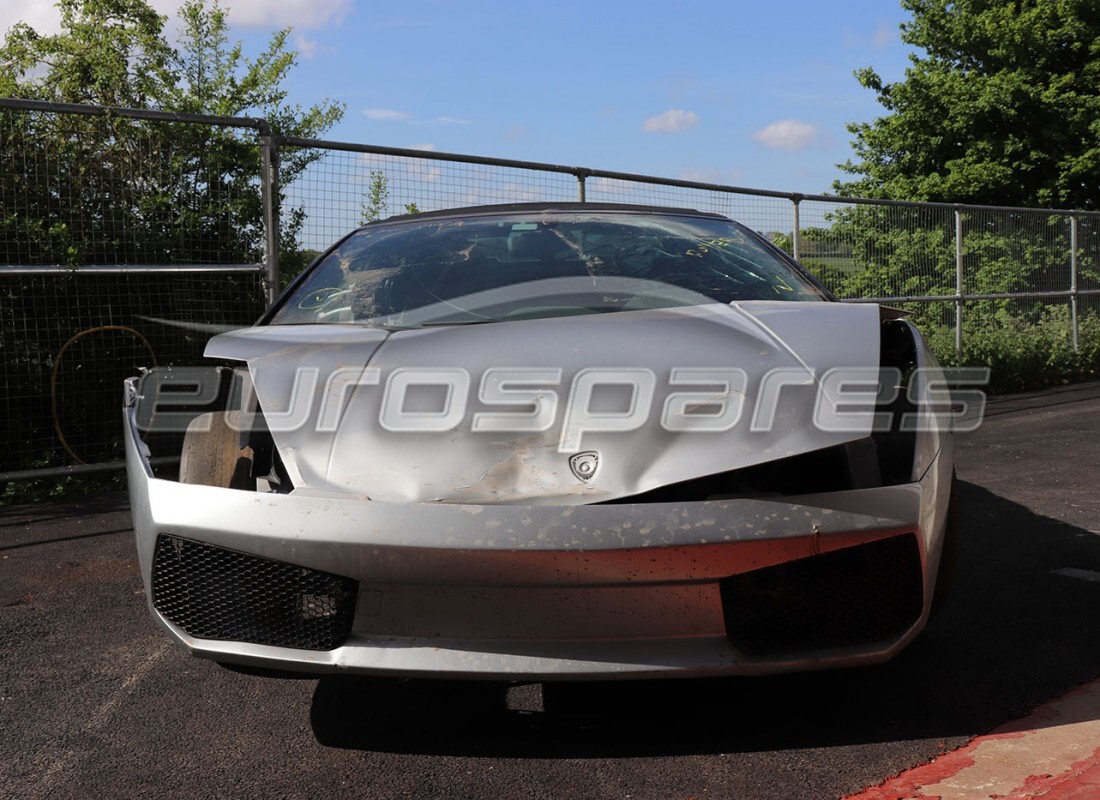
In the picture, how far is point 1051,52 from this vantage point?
2114cm

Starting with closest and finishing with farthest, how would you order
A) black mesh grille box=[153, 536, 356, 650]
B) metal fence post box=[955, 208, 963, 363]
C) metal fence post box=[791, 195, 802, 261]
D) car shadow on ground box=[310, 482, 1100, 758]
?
1. black mesh grille box=[153, 536, 356, 650]
2. car shadow on ground box=[310, 482, 1100, 758]
3. metal fence post box=[791, 195, 802, 261]
4. metal fence post box=[955, 208, 963, 363]

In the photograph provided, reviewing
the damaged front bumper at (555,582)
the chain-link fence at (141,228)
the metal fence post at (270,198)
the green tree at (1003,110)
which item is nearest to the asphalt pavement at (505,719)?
the damaged front bumper at (555,582)

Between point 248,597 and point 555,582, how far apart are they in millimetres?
A: 694

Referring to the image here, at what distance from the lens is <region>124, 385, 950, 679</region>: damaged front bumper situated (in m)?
2.01

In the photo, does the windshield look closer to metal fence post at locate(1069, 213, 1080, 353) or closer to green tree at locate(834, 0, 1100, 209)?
metal fence post at locate(1069, 213, 1080, 353)

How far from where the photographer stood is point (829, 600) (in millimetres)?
2137

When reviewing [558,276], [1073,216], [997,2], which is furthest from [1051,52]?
[558,276]

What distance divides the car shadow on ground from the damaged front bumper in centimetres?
34

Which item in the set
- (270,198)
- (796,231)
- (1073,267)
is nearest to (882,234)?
(796,231)

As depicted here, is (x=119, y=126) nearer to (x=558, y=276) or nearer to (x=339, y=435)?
(x=558, y=276)

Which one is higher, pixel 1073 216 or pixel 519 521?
pixel 1073 216

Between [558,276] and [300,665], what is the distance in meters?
1.43

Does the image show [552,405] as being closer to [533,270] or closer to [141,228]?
[533,270]

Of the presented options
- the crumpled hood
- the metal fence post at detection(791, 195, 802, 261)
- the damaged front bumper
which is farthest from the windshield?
the metal fence post at detection(791, 195, 802, 261)
